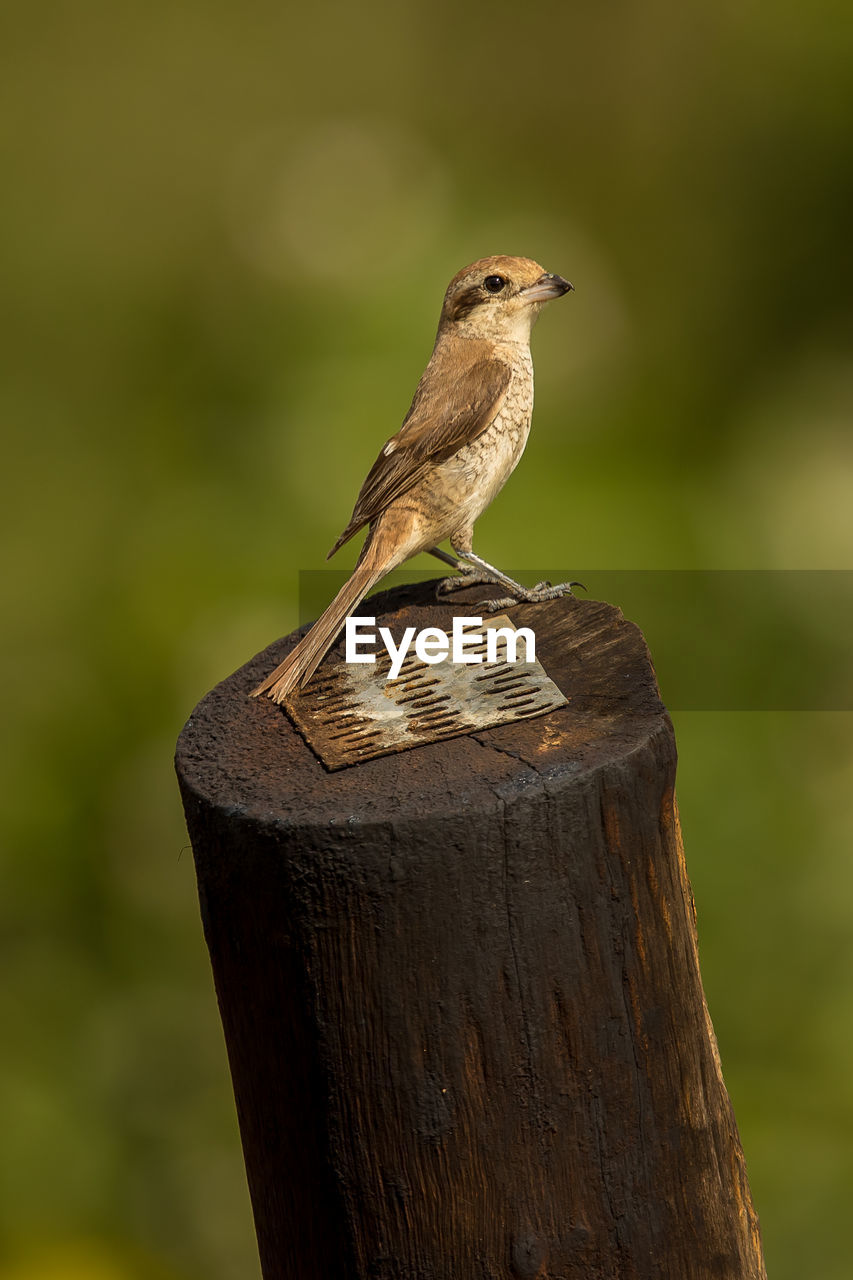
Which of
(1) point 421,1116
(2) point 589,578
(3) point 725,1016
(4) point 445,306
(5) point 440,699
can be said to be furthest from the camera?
(2) point 589,578

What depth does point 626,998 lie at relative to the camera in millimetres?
1895

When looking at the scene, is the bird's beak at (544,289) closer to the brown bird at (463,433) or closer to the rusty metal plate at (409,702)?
the brown bird at (463,433)

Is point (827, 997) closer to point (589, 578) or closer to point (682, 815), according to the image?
point (682, 815)

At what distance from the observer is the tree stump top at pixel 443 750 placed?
6.14 feet

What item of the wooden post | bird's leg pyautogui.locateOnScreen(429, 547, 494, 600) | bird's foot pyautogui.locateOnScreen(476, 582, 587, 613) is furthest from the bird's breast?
the wooden post

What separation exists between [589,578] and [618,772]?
9.15ft

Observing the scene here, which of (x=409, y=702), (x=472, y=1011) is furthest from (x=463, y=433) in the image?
(x=472, y=1011)

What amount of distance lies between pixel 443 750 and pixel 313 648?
0.48 meters

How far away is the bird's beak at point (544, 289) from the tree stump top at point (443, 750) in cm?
75

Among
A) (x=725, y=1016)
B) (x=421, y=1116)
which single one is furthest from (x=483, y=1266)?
(x=725, y=1016)

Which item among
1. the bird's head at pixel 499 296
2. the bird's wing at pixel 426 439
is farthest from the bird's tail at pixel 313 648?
the bird's head at pixel 499 296

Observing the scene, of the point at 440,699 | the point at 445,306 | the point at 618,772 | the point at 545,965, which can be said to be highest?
the point at 445,306

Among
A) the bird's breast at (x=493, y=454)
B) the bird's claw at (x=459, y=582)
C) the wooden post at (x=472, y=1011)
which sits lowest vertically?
the wooden post at (x=472, y=1011)

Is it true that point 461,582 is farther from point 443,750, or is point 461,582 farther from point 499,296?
point 443,750
